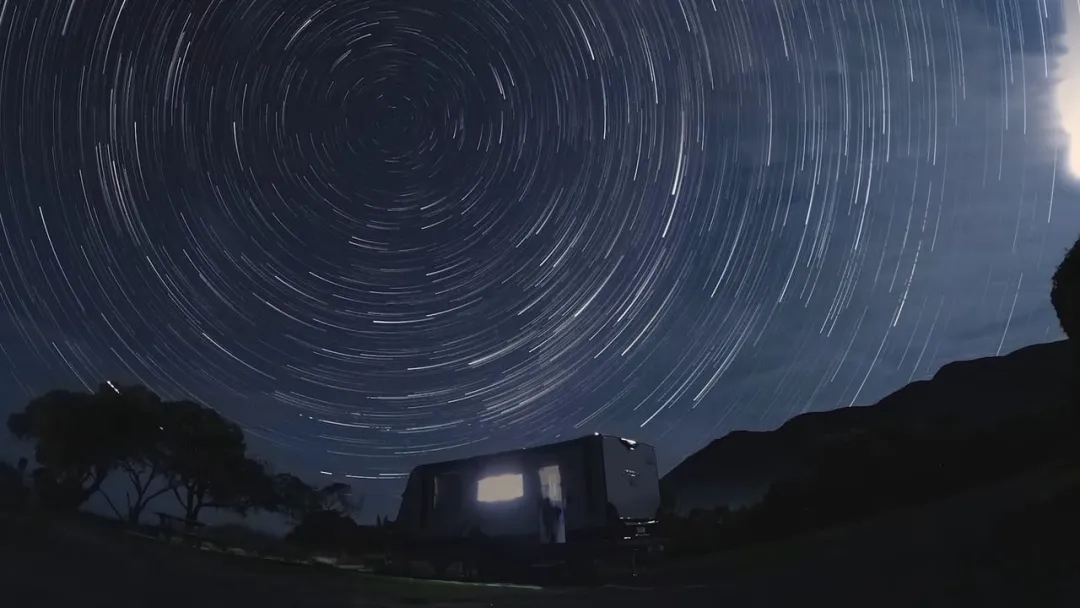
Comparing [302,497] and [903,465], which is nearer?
[903,465]

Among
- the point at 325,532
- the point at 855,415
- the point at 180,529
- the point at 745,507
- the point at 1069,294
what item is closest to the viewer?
the point at 1069,294

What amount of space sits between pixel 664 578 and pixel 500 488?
7305 mm

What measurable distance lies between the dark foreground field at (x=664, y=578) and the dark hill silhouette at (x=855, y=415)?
44.1 m

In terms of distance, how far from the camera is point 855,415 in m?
104

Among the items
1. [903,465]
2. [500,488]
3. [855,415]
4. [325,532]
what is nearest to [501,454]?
[500,488]

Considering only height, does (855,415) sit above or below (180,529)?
above

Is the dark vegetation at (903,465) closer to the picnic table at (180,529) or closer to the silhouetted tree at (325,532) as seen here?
the picnic table at (180,529)

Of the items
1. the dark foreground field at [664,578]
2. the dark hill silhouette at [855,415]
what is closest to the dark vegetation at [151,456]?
the dark foreground field at [664,578]

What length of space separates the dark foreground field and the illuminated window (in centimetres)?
544

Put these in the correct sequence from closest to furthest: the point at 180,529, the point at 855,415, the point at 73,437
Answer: the point at 180,529, the point at 73,437, the point at 855,415

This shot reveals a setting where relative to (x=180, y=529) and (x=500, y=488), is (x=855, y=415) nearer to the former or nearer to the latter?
(x=500, y=488)

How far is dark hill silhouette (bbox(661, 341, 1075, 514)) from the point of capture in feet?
244

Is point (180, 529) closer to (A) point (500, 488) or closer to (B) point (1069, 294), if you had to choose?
(A) point (500, 488)

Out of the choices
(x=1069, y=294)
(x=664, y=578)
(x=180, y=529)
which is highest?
(x=1069, y=294)
